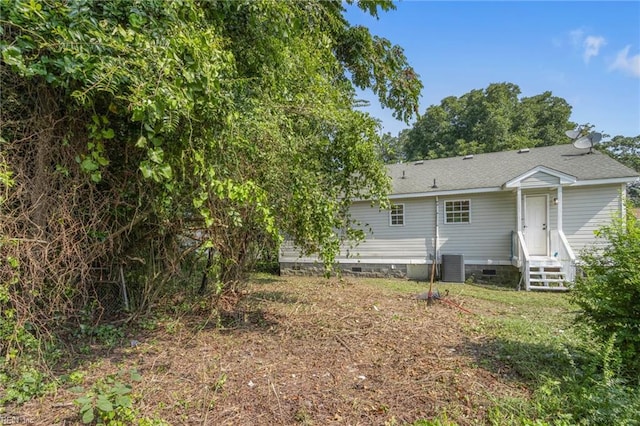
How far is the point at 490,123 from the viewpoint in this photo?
74.0ft

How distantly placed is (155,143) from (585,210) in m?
10.7

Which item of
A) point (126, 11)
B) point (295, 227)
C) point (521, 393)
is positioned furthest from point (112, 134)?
point (521, 393)

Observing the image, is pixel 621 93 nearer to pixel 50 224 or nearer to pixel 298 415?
pixel 298 415

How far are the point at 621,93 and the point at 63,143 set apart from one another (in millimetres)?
11150

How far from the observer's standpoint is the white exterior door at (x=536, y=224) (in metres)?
9.04

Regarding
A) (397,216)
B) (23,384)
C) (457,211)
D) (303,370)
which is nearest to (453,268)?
(457,211)

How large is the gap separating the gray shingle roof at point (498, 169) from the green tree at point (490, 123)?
10766 millimetres

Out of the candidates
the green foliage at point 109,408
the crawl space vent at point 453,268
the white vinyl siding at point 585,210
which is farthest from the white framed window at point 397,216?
the green foliage at point 109,408

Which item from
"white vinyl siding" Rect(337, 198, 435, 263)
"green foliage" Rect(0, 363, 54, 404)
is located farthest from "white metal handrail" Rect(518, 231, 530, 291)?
"green foliage" Rect(0, 363, 54, 404)

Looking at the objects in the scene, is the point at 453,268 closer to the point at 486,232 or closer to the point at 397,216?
the point at 486,232

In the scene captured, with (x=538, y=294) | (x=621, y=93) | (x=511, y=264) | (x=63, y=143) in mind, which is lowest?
(x=538, y=294)

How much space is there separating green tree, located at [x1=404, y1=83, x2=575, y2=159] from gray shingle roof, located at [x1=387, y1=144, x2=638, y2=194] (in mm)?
10766

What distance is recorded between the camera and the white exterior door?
29.7 ft

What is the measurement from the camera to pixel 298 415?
2.46 meters
